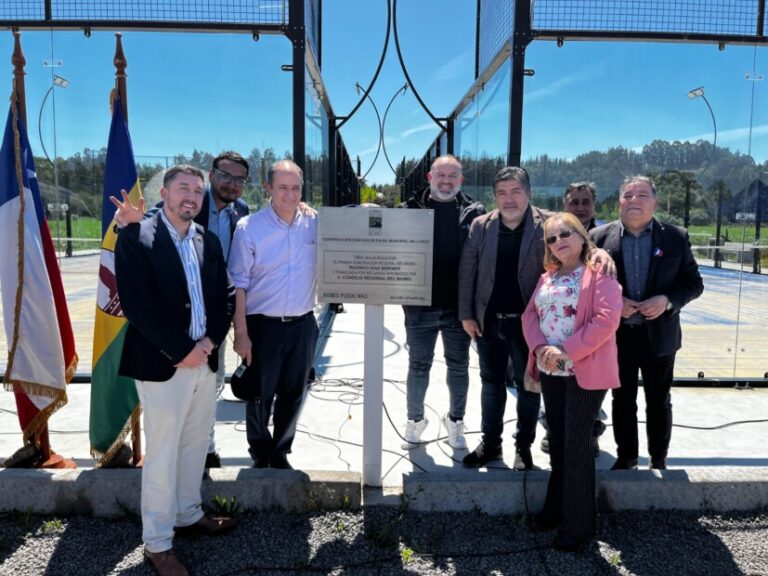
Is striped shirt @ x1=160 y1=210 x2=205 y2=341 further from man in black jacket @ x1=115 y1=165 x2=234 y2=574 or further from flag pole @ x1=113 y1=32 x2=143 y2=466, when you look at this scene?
flag pole @ x1=113 y1=32 x2=143 y2=466

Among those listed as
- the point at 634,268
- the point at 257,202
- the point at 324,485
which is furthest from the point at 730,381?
the point at 257,202

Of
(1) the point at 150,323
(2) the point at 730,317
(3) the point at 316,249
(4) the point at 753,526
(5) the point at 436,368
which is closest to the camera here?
(1) the point at 150,323

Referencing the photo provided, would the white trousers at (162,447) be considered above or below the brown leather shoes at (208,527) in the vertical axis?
above

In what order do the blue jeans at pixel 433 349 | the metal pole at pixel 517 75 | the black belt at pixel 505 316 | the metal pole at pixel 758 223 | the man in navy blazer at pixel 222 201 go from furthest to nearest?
1. the metal pole at pixel 758 223
2. the metal pole at pixel 517 75
3. the blue jeans at pixel 433 349
4. the man in navy blazer at pixel 222 201
5. the black belt at pixel 505 316

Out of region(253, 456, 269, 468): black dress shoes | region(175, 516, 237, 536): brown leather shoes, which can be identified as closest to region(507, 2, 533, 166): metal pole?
region(253, 456, 269, 468): black dress shoes

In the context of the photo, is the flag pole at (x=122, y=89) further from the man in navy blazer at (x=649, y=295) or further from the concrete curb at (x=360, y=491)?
the man in navy blazer at (x=649, y=295)

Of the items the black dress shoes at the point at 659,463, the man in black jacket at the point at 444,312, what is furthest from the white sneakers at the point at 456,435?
the black dress shoes at the point at 659,463

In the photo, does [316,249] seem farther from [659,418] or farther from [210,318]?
[659,418]

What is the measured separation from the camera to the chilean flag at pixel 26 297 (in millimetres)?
3178

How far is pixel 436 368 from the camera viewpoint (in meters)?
5.79

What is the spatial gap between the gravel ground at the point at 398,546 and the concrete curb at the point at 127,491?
0.07 m

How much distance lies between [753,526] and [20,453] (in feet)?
13.8

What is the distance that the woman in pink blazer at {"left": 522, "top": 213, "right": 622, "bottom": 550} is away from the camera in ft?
8.30

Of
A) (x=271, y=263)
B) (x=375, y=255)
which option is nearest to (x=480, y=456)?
(x=375, y=255)
